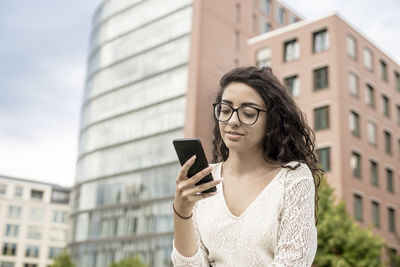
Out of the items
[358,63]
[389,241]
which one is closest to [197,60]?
[358,63]

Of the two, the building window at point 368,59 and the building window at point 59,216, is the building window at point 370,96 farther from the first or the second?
the building window at point 59,216

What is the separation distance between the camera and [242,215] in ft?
7.94

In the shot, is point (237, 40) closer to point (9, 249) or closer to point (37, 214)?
point (37, 214)

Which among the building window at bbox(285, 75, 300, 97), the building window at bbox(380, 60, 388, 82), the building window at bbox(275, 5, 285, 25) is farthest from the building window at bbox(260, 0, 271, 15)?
the building window at bbox(285, 75, 300, 97)

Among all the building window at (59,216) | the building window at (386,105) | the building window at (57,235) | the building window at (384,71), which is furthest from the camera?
the building window at (59,216)

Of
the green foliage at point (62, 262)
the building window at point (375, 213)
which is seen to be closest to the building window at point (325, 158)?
the building window at point (375, 213)

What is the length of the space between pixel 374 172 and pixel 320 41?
913cm

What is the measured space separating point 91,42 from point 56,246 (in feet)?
144

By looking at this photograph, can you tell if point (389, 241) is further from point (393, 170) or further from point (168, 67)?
point (168, 67)

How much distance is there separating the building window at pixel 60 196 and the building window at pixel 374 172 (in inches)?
2550

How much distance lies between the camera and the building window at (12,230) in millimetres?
82125

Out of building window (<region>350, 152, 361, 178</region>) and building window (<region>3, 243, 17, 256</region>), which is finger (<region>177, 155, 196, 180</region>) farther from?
building window (<region>3, 243, 17, 256</region>)

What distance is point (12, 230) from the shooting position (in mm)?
82125

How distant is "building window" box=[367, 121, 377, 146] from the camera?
111 feet
